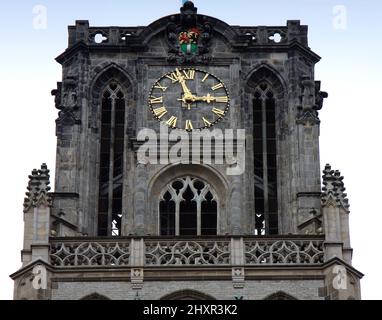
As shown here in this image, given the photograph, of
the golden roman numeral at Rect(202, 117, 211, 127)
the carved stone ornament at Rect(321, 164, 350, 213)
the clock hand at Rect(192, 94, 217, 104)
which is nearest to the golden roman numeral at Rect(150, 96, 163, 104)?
the clock hand at Rect(192, 94, 217, 104)

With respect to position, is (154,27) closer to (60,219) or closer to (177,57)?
(177,57)

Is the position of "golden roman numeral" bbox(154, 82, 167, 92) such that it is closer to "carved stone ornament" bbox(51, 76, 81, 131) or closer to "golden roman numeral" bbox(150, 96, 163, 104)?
"golden roman numeral" bbox(150, 96, 163, 104)

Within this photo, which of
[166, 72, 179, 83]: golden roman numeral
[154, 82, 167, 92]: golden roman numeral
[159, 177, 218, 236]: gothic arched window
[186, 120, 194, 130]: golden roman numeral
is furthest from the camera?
[166, 72, 179, 83]: golden roman numeral

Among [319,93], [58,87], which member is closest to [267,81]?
[319,93]

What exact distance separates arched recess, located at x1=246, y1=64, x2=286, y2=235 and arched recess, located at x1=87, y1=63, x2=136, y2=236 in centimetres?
392

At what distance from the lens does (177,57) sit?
60.4m

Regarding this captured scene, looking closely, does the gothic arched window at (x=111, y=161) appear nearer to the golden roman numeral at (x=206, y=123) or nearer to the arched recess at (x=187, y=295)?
the golden roman numeral at (x=206, y=123)

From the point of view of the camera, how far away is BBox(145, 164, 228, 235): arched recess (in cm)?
5797

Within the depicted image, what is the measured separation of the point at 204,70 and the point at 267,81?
2.10 m

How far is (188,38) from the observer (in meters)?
60.7

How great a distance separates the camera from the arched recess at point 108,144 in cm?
5853

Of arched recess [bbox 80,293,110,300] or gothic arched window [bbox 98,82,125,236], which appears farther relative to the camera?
gothic arched window [bbox 98,82,125,236]

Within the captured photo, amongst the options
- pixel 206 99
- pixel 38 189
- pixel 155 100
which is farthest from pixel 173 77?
pixel 38 189

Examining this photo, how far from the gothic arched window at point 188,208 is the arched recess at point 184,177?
0.37ft
